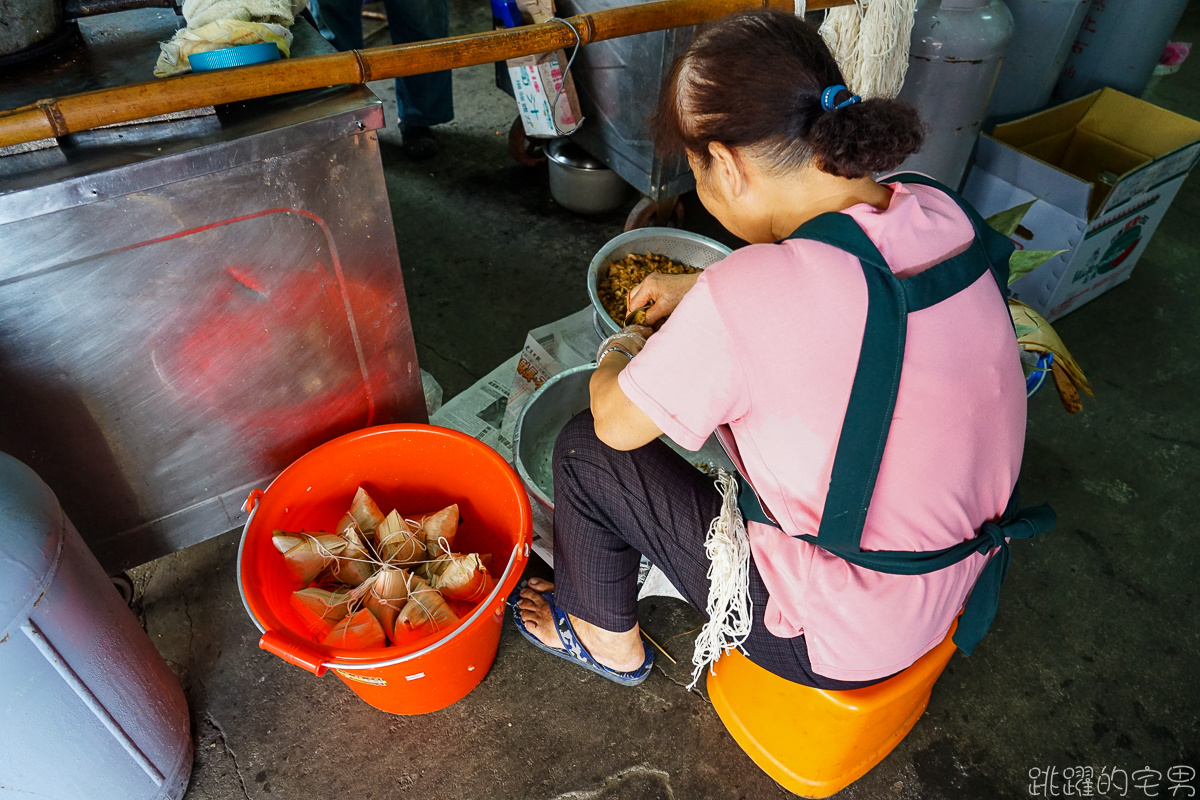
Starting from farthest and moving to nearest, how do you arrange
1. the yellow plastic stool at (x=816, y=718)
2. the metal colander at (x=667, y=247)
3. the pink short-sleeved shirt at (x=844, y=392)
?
the metal colander at (x=667, y=247) → the yellow plastic stool at (x=816, y=718) → the pink short-sleeved shirt at (x=844, y=392)

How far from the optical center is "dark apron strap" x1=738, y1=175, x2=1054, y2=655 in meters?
0.89

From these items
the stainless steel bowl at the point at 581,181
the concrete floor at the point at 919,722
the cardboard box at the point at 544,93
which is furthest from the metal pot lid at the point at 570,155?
the concrete floor at the point at 919,722

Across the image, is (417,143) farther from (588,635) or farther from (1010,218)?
(588,635)

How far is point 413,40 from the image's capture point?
299 centimetres

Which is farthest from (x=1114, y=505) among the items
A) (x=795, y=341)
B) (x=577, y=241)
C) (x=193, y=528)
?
(x=193, y=528)

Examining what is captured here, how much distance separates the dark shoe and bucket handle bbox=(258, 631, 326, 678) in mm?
2493

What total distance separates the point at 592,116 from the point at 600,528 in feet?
5.50

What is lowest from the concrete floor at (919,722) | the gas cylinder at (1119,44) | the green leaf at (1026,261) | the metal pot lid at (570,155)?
the concrete floor at (919,722)

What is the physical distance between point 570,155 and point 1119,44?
6.59ft

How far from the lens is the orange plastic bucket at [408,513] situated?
1.21m

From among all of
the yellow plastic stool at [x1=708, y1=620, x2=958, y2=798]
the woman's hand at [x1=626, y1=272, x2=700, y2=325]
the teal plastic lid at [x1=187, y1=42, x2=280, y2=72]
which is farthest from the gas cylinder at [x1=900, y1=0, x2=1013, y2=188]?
the teal plastic lid at [x1=187, y1=42, x2=280, y2=72]

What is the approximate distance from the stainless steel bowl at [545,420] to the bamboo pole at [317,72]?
0.69 m

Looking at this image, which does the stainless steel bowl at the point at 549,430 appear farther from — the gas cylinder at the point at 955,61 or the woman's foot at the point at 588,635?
the gas cylinder at the point at 955,61

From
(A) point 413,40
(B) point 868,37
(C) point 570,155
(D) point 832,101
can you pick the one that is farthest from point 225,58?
(A) point 413,40
